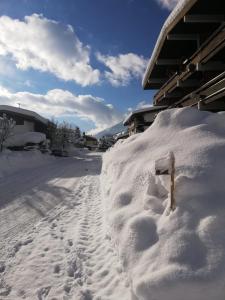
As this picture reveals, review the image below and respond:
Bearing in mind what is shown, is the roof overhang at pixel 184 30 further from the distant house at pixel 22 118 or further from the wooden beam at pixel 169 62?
the distant house at pixel 22 118

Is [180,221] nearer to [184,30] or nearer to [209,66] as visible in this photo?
[209,66]

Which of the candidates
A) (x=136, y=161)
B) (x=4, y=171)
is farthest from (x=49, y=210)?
(x=4, y=171)

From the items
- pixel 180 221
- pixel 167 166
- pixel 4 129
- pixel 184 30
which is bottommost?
pixel 180 221

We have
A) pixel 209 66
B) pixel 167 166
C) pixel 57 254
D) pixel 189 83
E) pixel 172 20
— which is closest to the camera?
pixel 167 166

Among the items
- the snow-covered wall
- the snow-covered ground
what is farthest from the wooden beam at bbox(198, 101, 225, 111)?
the snow-covered wall

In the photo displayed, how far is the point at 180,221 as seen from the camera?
12.4 feet

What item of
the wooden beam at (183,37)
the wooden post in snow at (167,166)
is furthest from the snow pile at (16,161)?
the wooden post in snow at (167,166)

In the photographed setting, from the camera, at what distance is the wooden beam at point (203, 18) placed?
10.5 m

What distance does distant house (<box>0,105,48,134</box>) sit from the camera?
3453cm

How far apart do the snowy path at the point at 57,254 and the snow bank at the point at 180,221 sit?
0.51m

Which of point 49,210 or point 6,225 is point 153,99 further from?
point 6,225

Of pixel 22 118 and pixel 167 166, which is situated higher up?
pixel 22 118

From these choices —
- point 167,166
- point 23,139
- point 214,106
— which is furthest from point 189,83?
point 23,139

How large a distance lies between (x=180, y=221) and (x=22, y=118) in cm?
3561
